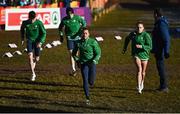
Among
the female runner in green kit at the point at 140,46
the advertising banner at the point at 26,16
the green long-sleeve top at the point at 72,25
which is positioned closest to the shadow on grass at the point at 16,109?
the female runner in green kit at the point at 140,46

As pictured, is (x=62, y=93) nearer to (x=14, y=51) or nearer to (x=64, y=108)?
(x=64, y=108)

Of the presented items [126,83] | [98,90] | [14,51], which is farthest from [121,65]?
[14,51]

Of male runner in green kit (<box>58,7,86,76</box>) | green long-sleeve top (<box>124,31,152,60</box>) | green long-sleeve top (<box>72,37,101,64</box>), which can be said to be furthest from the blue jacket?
male runner in green kit (<box>58,7,86,76</box>)

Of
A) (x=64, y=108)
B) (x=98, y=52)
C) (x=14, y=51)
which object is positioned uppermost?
(x=98, y=52)

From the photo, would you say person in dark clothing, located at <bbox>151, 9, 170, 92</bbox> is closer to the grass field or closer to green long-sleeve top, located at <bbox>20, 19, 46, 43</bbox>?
the grass field

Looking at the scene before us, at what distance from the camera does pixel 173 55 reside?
901 inches

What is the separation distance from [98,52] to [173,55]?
10.1 m

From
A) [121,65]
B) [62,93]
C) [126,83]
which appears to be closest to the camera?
[62,93]

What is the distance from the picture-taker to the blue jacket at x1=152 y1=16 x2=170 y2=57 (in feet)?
48.3

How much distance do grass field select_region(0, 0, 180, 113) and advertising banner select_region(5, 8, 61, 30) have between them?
10824 millimetres

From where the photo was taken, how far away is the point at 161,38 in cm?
1488

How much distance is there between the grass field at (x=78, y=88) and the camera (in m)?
13.1

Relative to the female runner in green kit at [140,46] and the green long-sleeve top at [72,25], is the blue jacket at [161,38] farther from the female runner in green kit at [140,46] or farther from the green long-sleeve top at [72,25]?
the green long-sleeve top at [72,25]

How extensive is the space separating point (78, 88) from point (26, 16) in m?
18.9
